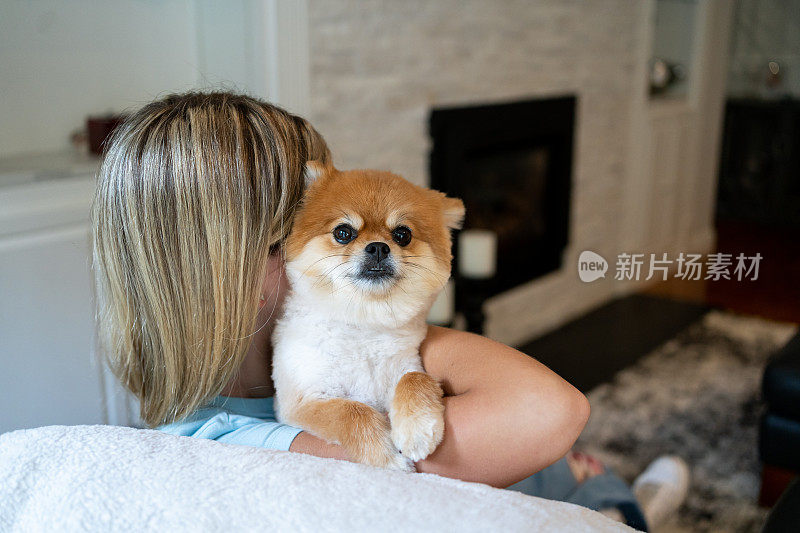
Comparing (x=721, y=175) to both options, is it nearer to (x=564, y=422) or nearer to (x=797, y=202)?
(x=797, y=202)

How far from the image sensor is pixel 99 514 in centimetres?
54

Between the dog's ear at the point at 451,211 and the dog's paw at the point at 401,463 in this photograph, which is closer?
the dog's paw at the point at 401,463

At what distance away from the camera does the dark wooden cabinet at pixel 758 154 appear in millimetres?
2470

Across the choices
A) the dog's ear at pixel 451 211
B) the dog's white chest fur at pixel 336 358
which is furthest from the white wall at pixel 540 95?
the dog's white chest fur at pixel 336 358

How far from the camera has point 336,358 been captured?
80 centimetres

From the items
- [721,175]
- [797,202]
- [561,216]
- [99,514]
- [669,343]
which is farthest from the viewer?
[721,175]

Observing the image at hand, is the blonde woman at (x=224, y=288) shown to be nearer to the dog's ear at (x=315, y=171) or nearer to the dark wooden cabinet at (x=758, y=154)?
the dog's ear at (x=315, y=171)

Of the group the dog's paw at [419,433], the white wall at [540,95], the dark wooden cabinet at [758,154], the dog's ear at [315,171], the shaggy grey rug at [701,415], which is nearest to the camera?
the dog's paw at [419,433]

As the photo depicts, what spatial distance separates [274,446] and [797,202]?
2054 mm

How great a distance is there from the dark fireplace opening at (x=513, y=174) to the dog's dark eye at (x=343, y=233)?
5.46 ft

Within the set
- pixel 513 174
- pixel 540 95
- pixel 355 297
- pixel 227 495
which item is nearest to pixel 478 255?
pixel 513 174

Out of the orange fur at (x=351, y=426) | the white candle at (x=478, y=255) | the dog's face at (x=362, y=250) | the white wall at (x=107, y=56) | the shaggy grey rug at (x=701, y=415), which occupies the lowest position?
the shaggy grey rug at (x=701, y=415)

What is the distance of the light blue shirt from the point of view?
2.47ft

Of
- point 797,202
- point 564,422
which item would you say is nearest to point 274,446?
point 564,422
